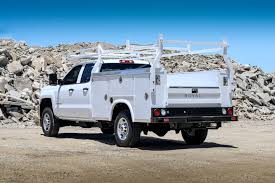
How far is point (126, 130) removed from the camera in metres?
14.0

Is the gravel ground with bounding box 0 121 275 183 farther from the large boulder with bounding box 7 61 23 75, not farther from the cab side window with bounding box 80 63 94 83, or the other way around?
the large boulder with bounding box 7 61 23 75

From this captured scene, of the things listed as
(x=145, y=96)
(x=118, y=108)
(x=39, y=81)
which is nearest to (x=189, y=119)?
(x=145, y=96)

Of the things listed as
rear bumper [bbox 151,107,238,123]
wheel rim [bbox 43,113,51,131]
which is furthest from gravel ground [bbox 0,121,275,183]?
rear bumper [bbox 151,107,238,123]

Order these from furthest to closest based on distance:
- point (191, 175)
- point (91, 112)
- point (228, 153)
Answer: point (91, 112), point (228, 153), point (191, 175)

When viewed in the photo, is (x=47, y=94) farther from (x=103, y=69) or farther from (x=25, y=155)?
(x=25, y=155)

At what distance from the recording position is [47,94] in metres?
17.6

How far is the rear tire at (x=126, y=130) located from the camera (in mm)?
13781

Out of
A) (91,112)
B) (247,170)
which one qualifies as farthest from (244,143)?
(247,170)

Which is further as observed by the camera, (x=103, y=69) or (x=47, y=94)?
(x=47, y=94)

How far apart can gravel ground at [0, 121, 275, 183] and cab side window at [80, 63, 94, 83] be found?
1.71 meters

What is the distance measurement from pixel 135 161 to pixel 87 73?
16.1 ft

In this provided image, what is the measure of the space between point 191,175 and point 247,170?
124 cm

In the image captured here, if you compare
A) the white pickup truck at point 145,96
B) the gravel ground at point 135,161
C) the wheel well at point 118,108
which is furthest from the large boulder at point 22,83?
the wheel well at point 118,108

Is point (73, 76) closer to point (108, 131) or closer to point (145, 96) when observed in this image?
point (108, 131)
